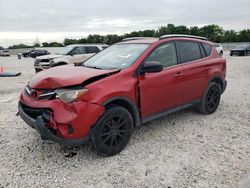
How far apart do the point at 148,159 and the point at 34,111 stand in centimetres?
175

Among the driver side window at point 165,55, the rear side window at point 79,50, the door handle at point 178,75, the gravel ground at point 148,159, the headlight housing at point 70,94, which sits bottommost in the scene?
the gravel ground at point 148,159

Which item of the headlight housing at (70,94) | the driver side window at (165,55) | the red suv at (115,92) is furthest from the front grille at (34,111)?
the driver side window at (165,55)

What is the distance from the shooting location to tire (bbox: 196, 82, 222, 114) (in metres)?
5.30

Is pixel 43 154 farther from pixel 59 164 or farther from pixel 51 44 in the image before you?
pixel 51 44

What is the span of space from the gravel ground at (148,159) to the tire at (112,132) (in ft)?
0.50

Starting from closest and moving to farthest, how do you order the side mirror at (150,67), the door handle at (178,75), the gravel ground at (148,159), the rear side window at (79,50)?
the gravel ground at (148,159) < the side mirror at (150,67) < the door handle at (178,75) < the rear side window at (79,50)

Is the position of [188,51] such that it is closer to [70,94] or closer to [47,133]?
[70,94]

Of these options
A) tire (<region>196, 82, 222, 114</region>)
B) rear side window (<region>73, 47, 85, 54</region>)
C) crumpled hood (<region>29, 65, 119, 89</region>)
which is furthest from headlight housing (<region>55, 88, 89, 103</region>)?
rear side window (<region>73, 47, 85, 54</region>)

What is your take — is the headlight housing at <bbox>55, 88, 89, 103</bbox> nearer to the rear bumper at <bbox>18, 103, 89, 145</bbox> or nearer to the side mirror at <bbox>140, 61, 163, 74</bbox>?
the rear bumper at <bbox>18, 103, 89, 145</bbox>

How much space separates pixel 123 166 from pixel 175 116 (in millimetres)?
2313

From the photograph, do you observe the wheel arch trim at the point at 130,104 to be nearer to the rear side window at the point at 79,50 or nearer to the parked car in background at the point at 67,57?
the parked car in background at the point at 67,57

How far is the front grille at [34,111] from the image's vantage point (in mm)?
3354

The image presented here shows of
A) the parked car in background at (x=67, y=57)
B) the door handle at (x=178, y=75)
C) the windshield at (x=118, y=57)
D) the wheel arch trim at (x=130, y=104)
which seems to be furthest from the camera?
the parked car in background at (x=67, y=57)

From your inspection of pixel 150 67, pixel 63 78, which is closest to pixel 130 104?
pixel 150 67
